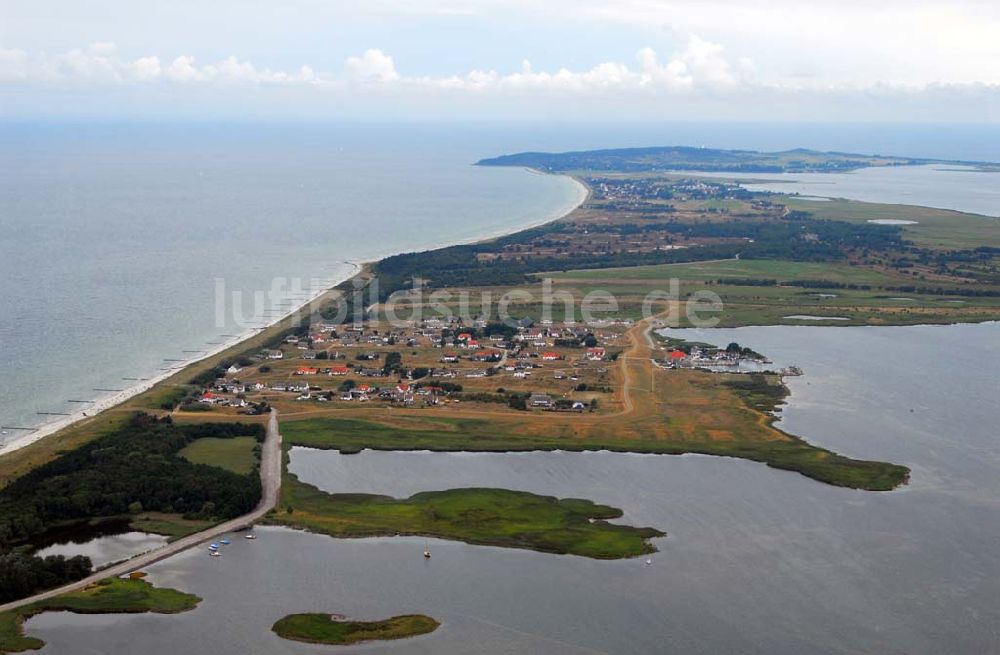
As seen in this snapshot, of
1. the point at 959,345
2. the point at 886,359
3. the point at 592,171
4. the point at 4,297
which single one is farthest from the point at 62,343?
the point at 592,171

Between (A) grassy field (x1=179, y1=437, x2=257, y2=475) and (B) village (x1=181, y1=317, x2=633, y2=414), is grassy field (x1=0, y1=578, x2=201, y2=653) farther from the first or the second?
(B) village (x1=181, y1=317, x2=633, y2=414)

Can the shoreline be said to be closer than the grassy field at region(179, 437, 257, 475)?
No

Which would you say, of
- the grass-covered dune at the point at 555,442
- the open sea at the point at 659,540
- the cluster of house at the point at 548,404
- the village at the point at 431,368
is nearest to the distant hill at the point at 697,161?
the open sea at the point at 659,540

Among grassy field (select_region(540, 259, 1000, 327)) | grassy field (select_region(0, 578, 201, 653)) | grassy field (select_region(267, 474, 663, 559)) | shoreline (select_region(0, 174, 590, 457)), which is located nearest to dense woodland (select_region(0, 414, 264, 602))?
grassy field (select_region(0, 578, 201, 653))

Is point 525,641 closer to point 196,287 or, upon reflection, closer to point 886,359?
point 886,359

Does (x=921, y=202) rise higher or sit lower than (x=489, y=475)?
higher
